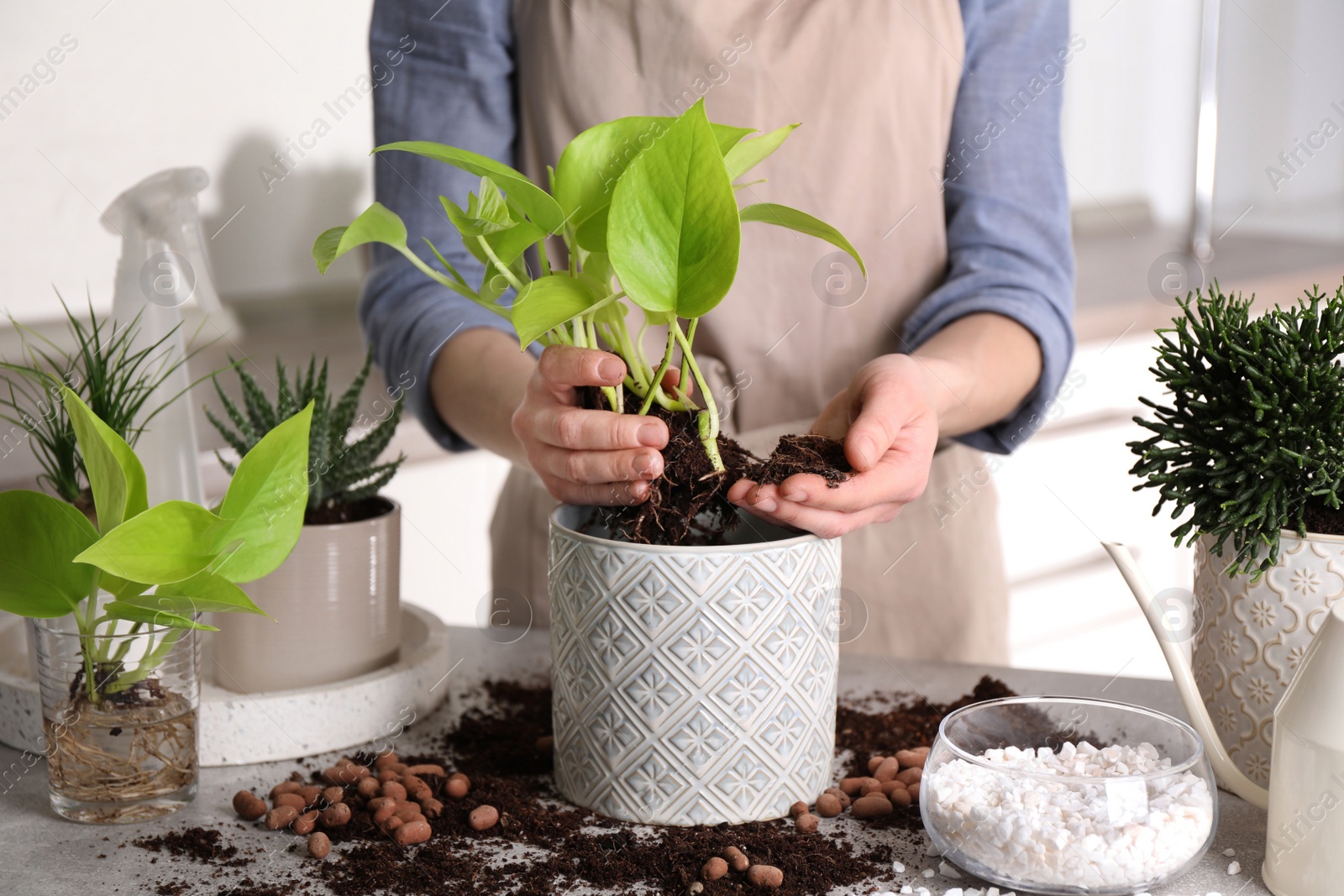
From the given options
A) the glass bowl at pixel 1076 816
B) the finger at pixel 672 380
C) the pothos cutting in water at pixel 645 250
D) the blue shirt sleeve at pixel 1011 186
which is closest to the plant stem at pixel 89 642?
the pothos cutting in water at pixel 645 250

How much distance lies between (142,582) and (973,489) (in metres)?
0.73

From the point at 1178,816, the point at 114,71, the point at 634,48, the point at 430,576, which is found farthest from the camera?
the point at 430,576

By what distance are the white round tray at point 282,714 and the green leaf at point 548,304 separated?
1.02ft

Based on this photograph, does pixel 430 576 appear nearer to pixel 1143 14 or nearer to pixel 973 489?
pixel 973 489

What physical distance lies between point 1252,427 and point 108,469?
0.57m

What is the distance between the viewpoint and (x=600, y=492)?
1.98 ft

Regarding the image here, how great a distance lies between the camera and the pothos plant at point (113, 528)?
22.4 inches

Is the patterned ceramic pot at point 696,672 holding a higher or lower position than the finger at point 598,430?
lower

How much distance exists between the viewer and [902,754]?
66 cm

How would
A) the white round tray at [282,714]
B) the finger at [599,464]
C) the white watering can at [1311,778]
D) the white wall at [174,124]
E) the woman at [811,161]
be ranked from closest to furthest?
Answer: the white watering can at [1311,778]
the finger at [599,464]
the white round tray at [282,714]
the woman at [811,161]
the white wall at [174,124]

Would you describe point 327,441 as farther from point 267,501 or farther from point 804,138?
point 804,138

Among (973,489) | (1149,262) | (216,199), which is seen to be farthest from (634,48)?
(1149,262)

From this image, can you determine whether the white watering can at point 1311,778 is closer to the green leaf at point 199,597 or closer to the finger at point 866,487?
the finger at point 866,487

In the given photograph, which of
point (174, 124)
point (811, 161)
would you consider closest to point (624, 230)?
point (811, 161)
